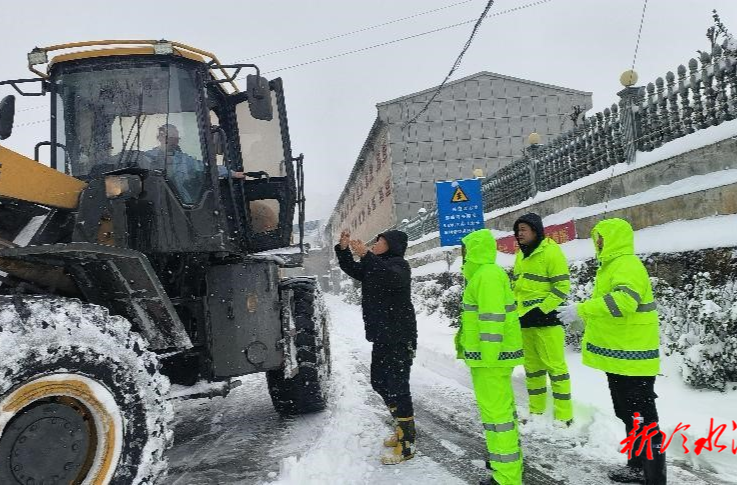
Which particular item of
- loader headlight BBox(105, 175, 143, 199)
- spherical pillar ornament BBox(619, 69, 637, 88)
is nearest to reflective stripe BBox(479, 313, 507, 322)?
loader headlight BBox(105, 175, 143, 199)

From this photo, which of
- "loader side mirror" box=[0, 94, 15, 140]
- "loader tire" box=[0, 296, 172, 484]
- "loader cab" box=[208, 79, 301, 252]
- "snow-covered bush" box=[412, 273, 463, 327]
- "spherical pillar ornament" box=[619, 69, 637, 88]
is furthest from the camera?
"snow-covered bush" box=[412, 273, 463, 327]

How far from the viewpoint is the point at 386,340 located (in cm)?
388

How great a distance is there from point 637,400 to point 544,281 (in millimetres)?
1451

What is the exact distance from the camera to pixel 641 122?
695 centimetres

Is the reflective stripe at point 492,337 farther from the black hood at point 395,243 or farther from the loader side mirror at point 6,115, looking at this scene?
the loader side mirror at point 6,115

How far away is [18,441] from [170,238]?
1.58m

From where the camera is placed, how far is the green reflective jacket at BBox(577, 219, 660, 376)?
2939 mm

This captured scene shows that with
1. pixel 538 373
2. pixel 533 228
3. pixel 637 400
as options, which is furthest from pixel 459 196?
pixel 637 400

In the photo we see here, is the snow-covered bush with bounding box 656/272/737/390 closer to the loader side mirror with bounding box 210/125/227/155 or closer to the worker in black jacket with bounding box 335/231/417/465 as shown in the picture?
the worker in black jacket with bounding box 335/231/417/465

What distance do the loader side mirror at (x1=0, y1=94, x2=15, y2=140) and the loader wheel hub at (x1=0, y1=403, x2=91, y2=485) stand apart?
8.31 ft

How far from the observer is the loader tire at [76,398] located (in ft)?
7.32

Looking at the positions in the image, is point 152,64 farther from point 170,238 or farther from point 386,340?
point 386,340

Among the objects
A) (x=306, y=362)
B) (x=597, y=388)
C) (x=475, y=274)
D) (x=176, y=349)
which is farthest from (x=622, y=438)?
(x=176, y=349)

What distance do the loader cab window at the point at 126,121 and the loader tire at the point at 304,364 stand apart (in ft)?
4.98
